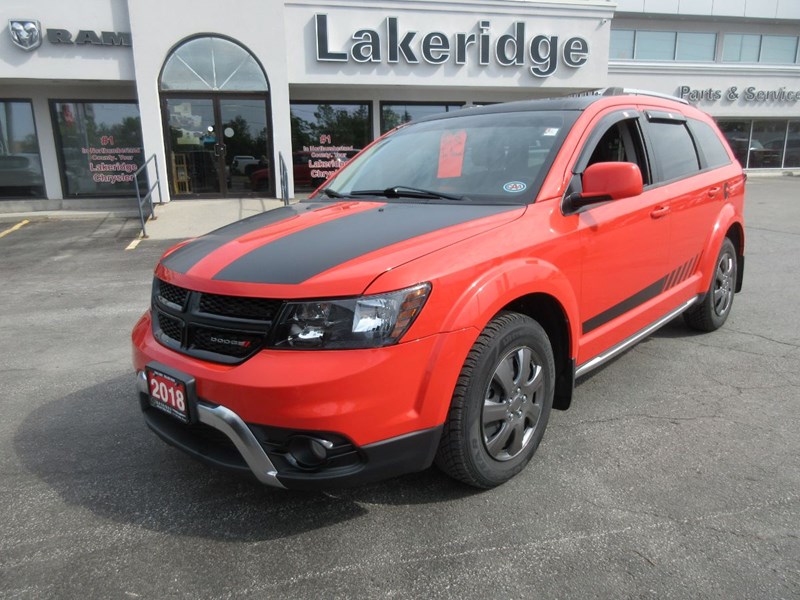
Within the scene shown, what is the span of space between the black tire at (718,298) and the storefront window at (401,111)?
12511mm

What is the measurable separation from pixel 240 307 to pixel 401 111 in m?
15.2

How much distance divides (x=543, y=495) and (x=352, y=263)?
1.39 m

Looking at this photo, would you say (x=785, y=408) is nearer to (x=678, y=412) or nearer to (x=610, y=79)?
(x=678, y=412)

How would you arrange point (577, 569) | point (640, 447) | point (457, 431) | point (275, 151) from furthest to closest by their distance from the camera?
point (275, 151) → point (640, 447) → point (457, 431) → point (577, 569)

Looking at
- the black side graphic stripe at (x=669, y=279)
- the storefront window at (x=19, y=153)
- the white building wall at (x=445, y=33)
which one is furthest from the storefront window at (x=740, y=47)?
the storefront window at (x=19, y=153)

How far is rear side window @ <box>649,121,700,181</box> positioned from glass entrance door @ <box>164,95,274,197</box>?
1139 cm

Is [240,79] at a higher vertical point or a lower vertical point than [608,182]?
higher

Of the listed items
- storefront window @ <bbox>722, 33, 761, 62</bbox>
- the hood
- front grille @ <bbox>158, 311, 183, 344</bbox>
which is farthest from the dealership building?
storefront window @ <bbox>722, 33, 761, 62</bbox>

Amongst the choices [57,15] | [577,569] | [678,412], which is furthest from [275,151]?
[577,569]

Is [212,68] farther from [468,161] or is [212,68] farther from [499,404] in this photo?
[499,404]

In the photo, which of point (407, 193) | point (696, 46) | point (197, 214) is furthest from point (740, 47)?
point (407, 193)

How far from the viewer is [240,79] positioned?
44.0ft

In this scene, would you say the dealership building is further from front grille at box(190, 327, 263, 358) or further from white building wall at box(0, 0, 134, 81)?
front grille at box(190, 327, 263, 358)

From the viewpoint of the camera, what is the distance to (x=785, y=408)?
3.46 metres
